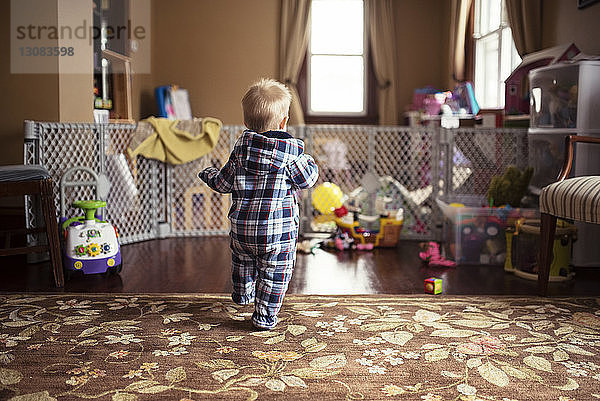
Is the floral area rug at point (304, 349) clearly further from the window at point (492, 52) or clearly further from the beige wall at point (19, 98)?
the window at point (492, 52)

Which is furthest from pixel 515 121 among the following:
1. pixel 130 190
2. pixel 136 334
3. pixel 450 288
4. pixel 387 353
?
pixel 136 334

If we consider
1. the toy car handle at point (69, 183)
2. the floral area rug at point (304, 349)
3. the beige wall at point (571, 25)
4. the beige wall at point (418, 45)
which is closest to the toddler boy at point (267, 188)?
the floral area rug at point (304, 349)

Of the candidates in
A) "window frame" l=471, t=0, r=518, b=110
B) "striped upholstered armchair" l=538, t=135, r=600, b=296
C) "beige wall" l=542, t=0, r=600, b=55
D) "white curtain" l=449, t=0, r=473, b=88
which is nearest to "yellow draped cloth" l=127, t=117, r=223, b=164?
"striped upholstered armchair" l=538, t=135, r=600, b=296

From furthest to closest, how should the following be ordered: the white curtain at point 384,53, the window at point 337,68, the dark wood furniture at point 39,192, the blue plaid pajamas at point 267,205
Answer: the window at point 337,68 → the white curtain at point 384,53 → the dark wood furniture at point 39,192 → the blue plaid pajamas at point 267,205

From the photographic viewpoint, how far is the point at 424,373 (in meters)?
1.86

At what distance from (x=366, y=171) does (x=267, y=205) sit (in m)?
2.23

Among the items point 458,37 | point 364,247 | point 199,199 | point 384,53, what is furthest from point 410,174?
point 384,53

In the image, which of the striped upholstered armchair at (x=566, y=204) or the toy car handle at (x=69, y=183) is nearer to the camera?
the striped upholstered armchair at (x=566, y=204)

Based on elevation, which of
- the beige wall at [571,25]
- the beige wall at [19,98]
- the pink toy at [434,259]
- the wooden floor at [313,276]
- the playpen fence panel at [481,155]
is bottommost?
the wooden floor at [313,276]

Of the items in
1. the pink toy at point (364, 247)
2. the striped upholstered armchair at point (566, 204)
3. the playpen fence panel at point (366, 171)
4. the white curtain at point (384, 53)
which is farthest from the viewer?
the white curtain at point (384, 53)

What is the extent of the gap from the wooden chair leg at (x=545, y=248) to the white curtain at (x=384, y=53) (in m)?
4.44

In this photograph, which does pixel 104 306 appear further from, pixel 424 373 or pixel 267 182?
pixel 424 373

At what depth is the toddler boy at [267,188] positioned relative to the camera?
225 cm

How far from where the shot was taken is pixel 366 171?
14.5 ft
